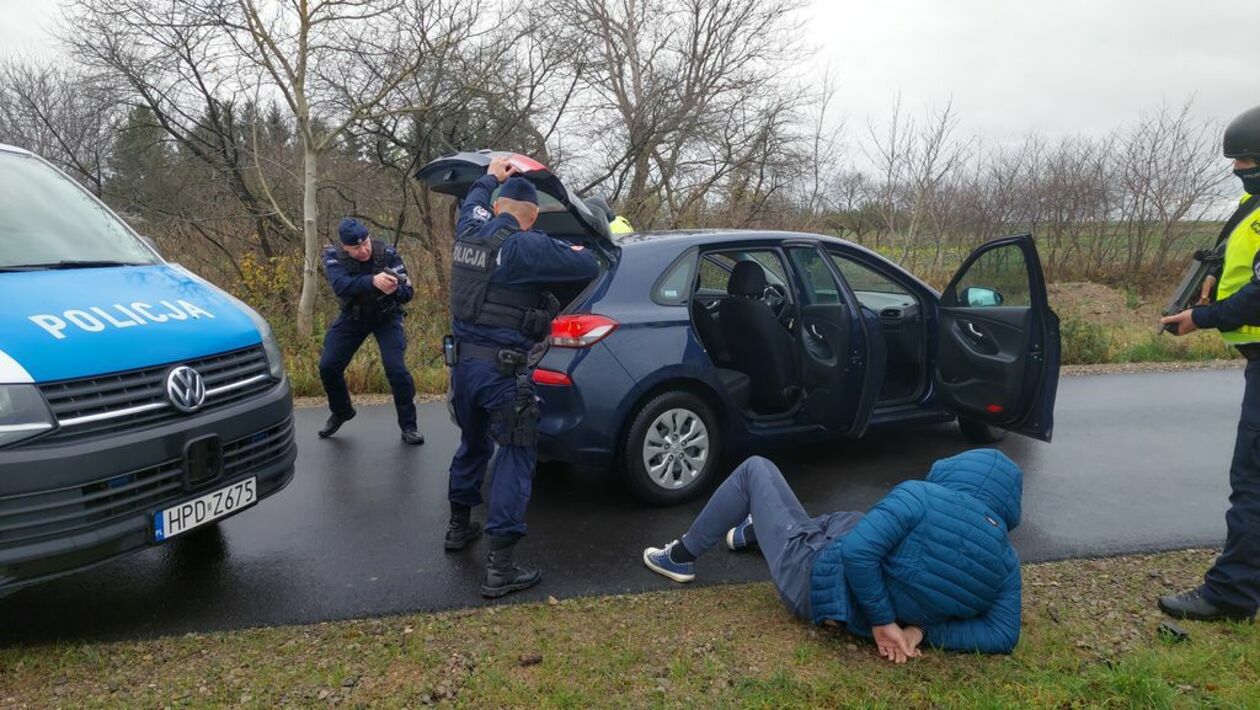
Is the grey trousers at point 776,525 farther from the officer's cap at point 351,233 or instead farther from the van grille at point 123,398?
the officer's cap at point 351,233

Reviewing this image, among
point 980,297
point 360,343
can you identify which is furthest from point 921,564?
point 360,343

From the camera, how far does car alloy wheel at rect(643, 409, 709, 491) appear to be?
429 cm

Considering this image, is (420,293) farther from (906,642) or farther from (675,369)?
(906,642)

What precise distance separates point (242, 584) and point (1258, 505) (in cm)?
426

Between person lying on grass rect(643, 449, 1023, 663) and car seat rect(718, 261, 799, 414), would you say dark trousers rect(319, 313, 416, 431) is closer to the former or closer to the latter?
car seat rect(718, 261, 799, 414)

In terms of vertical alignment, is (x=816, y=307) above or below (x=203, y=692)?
above

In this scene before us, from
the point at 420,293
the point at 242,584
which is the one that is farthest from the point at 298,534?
the point at 420,293

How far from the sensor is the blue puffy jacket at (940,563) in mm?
2564

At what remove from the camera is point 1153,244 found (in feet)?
59.3

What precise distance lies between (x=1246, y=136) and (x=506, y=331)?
3.09 m

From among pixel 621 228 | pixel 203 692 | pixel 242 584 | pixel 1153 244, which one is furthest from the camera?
pixel 1153 244

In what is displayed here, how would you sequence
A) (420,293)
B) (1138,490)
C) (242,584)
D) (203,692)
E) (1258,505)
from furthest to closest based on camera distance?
(420,293) < (1138,490) < (242,584) < (1258,505) < (203,692)

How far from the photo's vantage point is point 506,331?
3.39 metres

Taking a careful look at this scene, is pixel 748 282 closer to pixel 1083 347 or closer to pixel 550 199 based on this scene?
pixel 550 199
